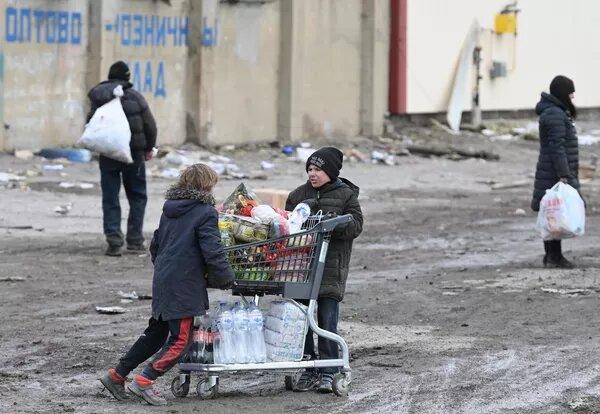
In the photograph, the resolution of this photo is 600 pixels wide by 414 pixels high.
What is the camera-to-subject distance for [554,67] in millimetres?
32469

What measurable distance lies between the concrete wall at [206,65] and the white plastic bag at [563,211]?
954cm

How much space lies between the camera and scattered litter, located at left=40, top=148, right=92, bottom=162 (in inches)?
805

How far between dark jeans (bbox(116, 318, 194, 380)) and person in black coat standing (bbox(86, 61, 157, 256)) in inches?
232

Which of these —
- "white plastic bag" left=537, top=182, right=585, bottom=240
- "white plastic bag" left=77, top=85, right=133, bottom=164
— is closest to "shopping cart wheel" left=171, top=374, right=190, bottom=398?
"white plastic bag" left=77, top=85, right=133, bottom=164

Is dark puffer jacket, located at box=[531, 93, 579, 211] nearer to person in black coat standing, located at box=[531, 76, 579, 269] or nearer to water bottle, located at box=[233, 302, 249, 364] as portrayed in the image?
person in black coat standing, located at box=[531, 76, 579, 269]

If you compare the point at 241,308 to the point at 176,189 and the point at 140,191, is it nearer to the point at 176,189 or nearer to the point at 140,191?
the point at 176,189

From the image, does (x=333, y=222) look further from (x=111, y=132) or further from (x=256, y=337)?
(x=111, y=132)

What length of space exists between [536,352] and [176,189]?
10.1 feet

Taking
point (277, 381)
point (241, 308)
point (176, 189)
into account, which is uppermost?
point (176, 189)

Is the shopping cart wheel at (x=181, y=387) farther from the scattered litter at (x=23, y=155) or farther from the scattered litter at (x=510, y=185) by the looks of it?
the scattered litter at (x=510, y=185)

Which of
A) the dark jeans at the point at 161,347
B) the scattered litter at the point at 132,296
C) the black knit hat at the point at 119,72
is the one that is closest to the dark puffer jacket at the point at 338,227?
the dark jeans at the point at 161,347

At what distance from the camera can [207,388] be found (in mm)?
8125

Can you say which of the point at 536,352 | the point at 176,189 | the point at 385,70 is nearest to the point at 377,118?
the point at 385,70

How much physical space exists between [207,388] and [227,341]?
323mm
